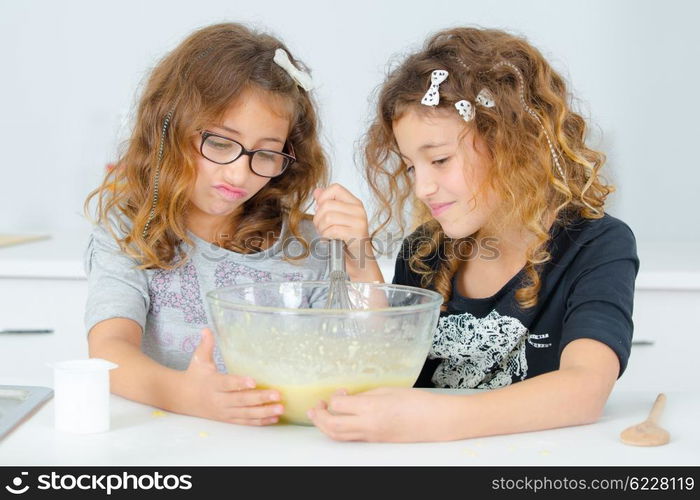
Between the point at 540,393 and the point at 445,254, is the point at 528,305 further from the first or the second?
the point at 540,393

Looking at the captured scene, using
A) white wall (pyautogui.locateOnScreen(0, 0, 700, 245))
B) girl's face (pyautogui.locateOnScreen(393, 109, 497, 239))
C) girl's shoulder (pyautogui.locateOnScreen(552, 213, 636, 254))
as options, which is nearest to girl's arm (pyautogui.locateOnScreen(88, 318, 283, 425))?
girl's face (pyautogui.locateOnScreen(393, 109, 497, 239))

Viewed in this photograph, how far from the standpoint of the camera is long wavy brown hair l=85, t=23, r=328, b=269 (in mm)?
1370

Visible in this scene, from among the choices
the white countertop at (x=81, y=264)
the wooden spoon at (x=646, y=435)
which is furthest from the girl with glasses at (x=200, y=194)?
the wooden spoon at (x=646, y=435)

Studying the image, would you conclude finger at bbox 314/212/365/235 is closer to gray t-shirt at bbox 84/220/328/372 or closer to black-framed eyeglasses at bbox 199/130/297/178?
black-framed eyeglasses at bbox 199/130/297/178

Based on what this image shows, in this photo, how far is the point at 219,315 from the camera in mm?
979

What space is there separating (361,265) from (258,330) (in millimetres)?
535

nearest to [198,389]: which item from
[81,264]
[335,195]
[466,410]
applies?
[466,410]

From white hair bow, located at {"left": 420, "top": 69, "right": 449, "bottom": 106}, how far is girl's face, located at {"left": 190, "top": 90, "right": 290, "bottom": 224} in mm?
239

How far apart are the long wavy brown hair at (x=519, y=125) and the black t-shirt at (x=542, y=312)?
0.02m

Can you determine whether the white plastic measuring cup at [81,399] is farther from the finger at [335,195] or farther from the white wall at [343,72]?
the white wall at [343,72]

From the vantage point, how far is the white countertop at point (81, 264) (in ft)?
5.92

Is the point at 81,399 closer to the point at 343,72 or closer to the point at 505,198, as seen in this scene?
the point at 505,198

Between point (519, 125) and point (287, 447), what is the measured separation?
0.62 m

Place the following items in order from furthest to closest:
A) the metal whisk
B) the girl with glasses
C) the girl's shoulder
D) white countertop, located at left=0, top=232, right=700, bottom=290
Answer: white countertop, located at left=0, top=232, right=700, bottom=290 < the girl with glasses < the girl's shoulder < the metal whisk
